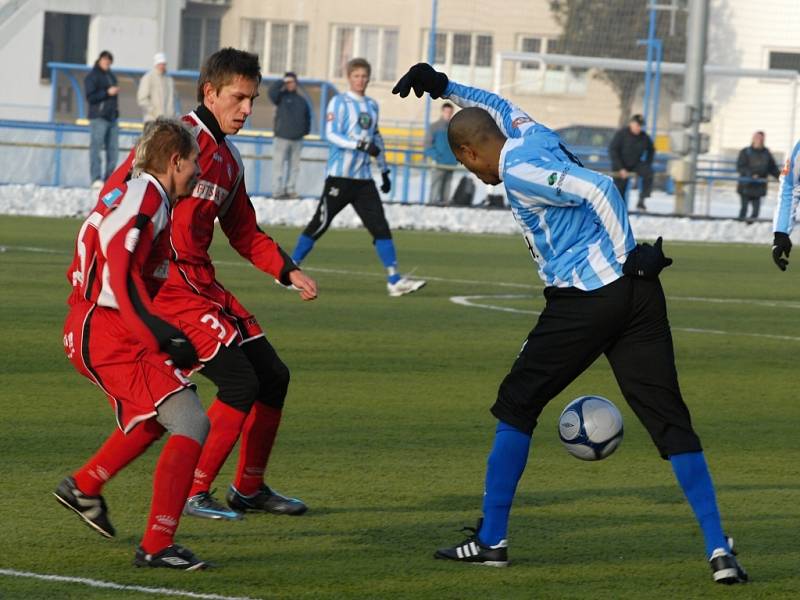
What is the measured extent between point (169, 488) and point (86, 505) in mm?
472

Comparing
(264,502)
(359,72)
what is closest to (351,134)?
(359,72)

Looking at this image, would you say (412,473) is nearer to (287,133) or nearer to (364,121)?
(364,121)

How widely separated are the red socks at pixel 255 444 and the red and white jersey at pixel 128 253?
103 centimetres

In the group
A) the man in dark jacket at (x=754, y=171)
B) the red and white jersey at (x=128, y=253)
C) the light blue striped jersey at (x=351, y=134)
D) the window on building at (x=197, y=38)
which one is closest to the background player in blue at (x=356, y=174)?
the light blue striped jersey at (x=351, y=134)

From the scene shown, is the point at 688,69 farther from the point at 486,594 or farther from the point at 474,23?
the point at 486,594

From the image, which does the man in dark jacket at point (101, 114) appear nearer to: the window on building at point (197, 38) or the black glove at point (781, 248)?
the black glove at point (781, 248)

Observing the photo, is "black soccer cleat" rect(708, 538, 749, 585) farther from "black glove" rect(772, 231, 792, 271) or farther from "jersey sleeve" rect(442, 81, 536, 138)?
"black glove" rect(772, 231, 792, 271)

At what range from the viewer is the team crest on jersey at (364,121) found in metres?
16.3

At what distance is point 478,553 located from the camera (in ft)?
19.9

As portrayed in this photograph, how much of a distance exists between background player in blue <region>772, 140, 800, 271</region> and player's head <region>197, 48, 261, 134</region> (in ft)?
15.7

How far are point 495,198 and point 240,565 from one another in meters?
23.7

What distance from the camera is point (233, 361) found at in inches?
252

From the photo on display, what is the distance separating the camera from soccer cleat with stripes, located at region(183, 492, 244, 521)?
6.70 meters

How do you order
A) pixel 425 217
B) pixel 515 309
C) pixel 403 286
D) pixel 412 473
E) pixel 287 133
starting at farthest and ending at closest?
pixel 425 217, pixel 287 133, pixel 403 286, pixel 515 309, pixel 412 473
